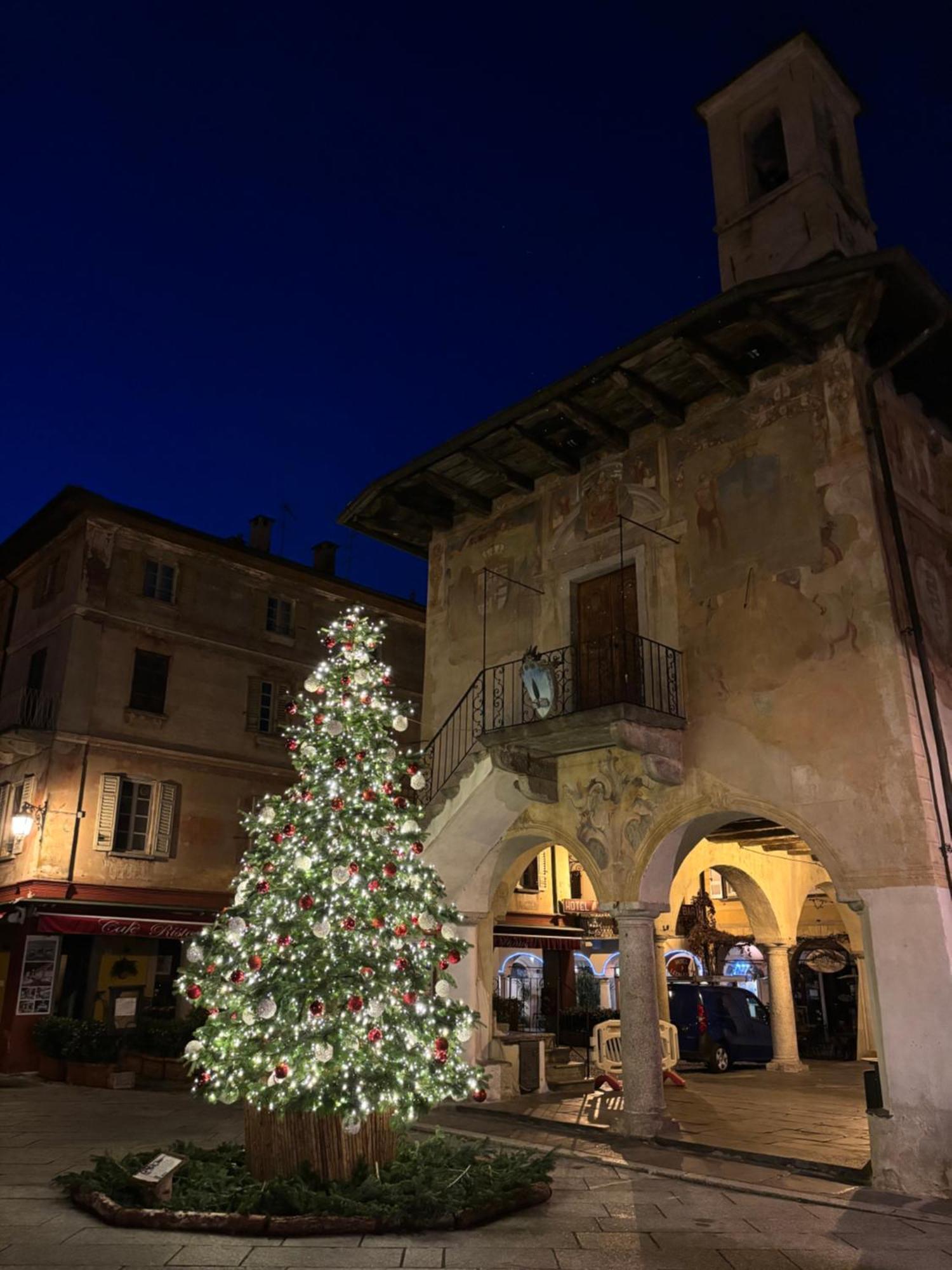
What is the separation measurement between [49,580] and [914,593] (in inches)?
739

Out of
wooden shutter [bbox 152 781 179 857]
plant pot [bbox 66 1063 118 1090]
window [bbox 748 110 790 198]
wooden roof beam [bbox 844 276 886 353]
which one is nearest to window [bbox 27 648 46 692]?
wooden shutter [bbox 152 781 179 857]

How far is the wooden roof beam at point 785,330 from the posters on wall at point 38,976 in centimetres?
1673

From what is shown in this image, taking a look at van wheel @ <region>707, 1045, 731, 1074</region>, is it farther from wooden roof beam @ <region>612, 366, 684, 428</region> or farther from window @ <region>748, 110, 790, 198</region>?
window @ <region>748, 110, 790, 198</region>

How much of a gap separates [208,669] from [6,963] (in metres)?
7.52

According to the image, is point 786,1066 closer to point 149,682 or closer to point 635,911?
point 635,911

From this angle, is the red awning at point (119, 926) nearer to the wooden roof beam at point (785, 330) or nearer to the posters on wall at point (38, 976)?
the posters on wall at point (38, 976)

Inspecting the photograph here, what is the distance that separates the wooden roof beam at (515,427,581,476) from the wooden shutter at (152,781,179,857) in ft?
39.5

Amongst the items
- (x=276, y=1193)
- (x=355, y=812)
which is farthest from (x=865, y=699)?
(x=276, y=1193)

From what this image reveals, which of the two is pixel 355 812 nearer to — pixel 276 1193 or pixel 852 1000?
pixel 276 1193

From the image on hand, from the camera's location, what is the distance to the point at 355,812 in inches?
340

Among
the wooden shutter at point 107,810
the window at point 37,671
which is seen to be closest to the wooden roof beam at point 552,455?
the wooden shutter at point 107,810

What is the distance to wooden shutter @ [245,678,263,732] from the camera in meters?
22.7

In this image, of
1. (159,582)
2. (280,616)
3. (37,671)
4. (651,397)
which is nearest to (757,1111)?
(651,397)

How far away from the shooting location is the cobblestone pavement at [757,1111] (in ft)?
32.9
